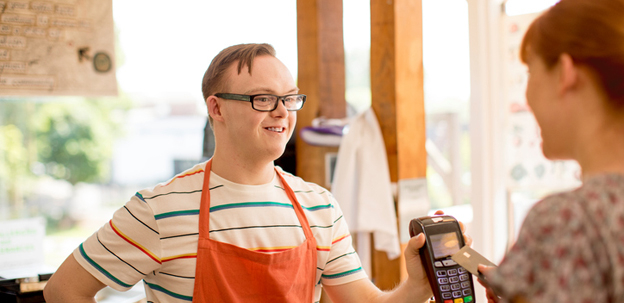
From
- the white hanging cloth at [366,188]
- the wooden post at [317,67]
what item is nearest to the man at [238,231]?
the white hanging cloth at [366,188]

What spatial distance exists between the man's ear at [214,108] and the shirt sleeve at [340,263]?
0.47 meters

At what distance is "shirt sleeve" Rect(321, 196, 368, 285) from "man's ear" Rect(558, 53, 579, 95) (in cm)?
91

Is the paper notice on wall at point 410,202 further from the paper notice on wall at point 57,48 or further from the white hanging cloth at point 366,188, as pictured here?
the paper notice on wall at point 57,48

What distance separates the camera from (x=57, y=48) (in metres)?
2.13

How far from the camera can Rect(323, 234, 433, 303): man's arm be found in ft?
4.27

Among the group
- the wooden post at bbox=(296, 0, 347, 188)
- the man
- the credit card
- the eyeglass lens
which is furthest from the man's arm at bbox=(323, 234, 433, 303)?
the wooden post at bbox=(296, 0, 347, 188)

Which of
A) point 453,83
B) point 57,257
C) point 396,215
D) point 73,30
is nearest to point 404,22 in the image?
point 396,215

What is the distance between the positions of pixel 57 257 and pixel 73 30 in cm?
119

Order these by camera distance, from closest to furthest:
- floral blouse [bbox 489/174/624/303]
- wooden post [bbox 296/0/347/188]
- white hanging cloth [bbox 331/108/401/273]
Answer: floral blouse [bbox 489/174/624/303]
white hanging cloth [bbox 331/108/401/273]
wooden post [bbox 296/0/347/188]

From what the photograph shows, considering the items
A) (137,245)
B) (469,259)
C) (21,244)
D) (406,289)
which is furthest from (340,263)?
(21,244)

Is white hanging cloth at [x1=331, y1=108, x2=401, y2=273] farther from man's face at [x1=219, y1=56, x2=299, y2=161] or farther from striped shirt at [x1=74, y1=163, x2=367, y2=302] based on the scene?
man's face at [x1=219, y1=56, x2=299, y2=161]

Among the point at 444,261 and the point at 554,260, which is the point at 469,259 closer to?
the point at 444,261

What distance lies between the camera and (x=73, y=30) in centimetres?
218

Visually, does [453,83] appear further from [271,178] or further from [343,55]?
[271,178]
